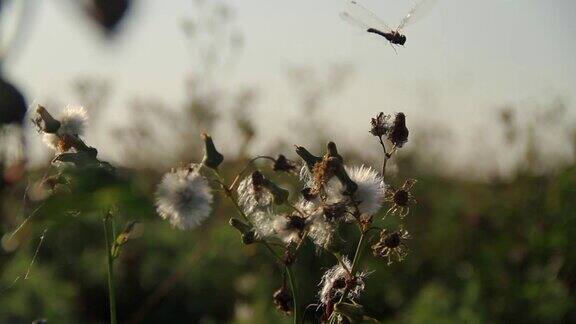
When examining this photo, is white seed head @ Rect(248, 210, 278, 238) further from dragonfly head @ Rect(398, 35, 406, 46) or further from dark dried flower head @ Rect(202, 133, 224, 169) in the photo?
dragonfly head @ Rect(398, 35, 406, 46)

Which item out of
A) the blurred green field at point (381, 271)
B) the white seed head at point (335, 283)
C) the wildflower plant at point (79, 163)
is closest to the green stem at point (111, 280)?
the wildflower plant at point (79, 163)

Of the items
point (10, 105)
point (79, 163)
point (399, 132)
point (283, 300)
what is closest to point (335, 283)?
point (283, 300)

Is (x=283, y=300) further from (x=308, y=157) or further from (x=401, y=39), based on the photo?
(x=401, y=39)

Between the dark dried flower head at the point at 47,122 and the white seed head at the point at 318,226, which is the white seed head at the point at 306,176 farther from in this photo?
the dark dried flower head at the point at 47,122

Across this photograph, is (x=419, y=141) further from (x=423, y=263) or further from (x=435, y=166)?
(x=423, y=263)

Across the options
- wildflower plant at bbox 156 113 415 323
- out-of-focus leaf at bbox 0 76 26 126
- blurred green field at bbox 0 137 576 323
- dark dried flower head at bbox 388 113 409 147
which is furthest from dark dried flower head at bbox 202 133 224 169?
blurred green field at bbox 0 137 576 323

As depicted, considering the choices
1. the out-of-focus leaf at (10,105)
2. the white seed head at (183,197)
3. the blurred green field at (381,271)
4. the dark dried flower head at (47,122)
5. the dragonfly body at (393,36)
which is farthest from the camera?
the blurred green field at (381,271)
